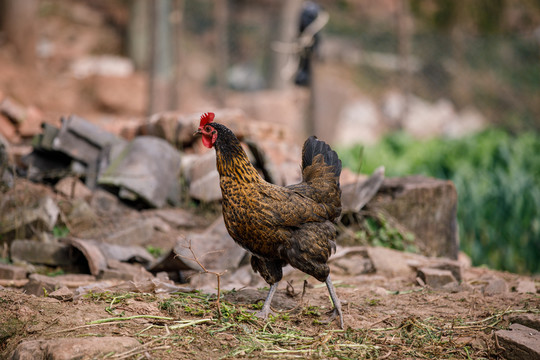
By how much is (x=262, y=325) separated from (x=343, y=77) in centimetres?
1623

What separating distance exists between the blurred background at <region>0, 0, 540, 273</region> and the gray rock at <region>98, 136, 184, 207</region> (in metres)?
1.54

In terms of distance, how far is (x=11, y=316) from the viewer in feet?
9.13

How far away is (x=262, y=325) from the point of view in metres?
3.01

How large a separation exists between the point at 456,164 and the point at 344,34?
1166 centimetres

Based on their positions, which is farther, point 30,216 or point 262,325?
point 30,216

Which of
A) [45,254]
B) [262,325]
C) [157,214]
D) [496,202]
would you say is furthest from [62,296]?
[496,202]

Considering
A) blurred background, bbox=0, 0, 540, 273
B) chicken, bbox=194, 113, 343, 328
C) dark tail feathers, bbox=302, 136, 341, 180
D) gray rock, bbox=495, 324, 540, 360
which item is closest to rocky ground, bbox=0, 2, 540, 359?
gray rock, bbox=495, 324, 540, 360

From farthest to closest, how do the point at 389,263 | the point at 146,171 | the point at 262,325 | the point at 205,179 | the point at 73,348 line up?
the point at 205,179 → the point at 146,171 → the point at 389,263 → the point at 262,325 → the point at 73,348

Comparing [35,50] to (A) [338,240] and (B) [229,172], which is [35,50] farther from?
(B) [229,172]

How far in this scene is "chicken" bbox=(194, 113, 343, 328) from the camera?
3074mm

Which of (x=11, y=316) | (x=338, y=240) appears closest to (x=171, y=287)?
(x=11, y=316)

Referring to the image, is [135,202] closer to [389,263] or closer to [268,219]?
[389,263]

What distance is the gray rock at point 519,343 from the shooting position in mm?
2682

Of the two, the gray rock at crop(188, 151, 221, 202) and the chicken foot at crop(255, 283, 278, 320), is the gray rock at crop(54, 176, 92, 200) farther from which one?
the chicken foot at crop(255, 283, 278, 320)
